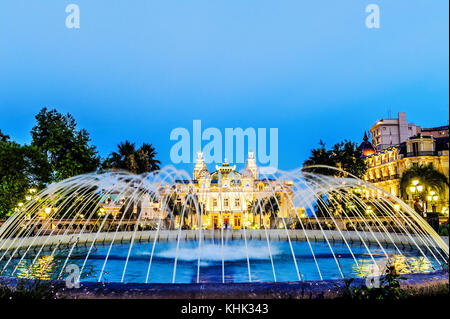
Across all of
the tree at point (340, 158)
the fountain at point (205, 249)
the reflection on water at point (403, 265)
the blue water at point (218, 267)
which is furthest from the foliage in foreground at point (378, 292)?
the tree at point (340, 158)

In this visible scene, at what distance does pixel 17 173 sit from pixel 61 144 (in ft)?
21.1

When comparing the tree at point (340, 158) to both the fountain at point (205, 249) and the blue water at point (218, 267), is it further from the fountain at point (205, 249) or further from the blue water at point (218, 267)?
the blue water at point (218, 267)

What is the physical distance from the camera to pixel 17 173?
3197 centimetres

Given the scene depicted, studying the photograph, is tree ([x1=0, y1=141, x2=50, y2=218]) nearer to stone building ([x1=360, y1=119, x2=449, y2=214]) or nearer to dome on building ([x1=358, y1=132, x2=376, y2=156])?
stone building ([x1=360, y1=119, x2=449, y2=214])

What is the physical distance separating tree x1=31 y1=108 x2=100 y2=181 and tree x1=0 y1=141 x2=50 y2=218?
253cm

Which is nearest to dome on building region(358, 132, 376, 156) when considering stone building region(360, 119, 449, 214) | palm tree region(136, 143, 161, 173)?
stone building region(360, 119, 449, 214)

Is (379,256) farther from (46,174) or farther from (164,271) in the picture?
(46,174)

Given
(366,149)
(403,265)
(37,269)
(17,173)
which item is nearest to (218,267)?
(37,269)

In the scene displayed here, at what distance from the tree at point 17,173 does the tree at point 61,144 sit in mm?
2532

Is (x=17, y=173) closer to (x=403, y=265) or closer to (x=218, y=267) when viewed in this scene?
(x=218, y=267)

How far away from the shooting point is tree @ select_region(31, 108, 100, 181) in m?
37.3

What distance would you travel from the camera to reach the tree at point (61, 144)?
3728 centimetres
